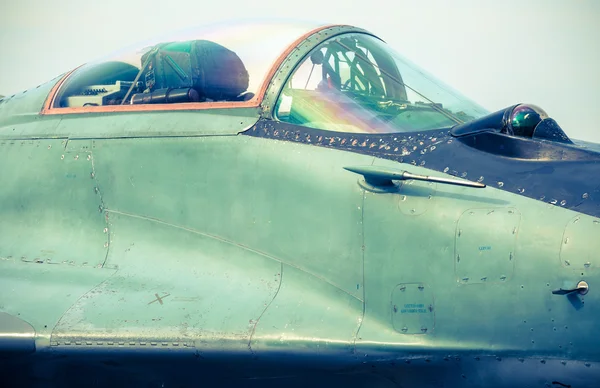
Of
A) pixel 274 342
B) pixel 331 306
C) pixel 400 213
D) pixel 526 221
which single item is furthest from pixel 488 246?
pixel 274 342

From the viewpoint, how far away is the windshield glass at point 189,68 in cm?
625

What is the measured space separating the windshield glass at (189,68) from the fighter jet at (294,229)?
2cm

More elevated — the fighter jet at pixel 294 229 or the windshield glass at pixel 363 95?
the windshield glass at pixel 363 95

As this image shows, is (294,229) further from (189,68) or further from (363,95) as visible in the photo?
(189,68)

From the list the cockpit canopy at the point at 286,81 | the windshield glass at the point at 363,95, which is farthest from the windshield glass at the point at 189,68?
the windshield glass at the point at 363,95

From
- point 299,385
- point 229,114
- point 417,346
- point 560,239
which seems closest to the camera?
point 560,239

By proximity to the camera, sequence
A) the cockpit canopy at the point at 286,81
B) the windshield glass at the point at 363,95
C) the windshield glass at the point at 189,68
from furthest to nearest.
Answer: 1. the windshield glass at the point at 189,68
2. the cockpit canopy at the point at 286,81
3. the windshield glass at the point at 363,95

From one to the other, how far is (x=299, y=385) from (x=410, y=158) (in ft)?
5.71

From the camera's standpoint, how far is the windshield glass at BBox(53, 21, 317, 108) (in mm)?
6250

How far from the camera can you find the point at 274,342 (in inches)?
201

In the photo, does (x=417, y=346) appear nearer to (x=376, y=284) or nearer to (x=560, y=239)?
(x=376, y=284)

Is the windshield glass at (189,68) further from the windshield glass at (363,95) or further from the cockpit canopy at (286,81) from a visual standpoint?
the windshield glass at (363,95)

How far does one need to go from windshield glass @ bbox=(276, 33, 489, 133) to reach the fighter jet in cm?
2

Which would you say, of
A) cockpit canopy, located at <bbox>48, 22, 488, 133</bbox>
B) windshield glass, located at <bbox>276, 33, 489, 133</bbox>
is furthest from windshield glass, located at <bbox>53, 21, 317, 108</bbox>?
windshield glass, located at <bbox>276, 33, 489, 133</bbox>
